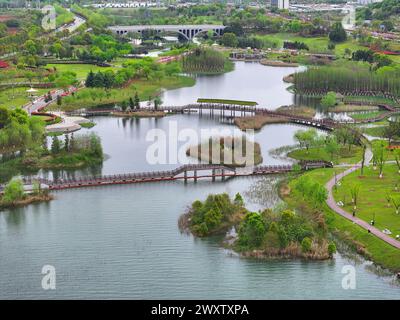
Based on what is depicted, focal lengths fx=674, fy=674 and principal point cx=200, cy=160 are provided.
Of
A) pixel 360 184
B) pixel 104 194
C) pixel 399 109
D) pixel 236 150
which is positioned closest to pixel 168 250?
pixel 104 194

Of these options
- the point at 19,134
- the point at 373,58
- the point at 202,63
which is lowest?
the point at 19,134

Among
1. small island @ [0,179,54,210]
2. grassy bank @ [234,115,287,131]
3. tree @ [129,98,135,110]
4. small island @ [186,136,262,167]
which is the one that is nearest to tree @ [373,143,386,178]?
small island @ [186,136,262,167]

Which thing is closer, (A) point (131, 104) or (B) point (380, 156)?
(B) point (380, 156)

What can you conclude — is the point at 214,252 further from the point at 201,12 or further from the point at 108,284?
the point at 201,12

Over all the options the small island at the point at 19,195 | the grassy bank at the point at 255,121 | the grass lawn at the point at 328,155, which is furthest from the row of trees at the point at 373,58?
the small island at the point at 19,195

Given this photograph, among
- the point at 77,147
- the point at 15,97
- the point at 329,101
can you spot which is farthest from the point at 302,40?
the point at 77,147

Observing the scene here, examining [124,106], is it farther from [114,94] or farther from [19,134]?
[19,134]

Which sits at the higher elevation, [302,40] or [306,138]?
[302,40]
